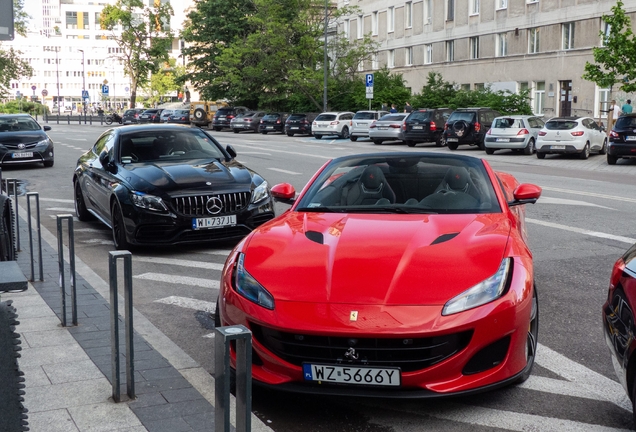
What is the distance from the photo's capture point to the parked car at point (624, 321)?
3.79 meters

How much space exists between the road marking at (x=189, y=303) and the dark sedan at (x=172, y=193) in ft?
7.38

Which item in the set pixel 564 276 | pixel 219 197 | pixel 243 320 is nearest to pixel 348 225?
pixel 243 320

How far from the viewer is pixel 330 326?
422 cm

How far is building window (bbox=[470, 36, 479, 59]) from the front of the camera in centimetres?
5326

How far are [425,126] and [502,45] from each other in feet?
58.4

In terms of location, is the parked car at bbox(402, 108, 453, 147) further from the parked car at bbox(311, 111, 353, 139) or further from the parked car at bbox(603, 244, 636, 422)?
the parked car at bbox(603, 244, 636, 422)

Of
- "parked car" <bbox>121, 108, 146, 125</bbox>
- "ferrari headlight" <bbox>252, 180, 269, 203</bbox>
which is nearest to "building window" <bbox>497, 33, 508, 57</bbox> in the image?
"parked car" <bbox>121, 108, 146, 125</bbox>

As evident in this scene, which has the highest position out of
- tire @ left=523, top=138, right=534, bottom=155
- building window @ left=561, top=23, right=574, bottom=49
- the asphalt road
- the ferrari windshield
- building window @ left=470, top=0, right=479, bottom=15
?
building window @ left=470, top=0, right=479, bottom=15

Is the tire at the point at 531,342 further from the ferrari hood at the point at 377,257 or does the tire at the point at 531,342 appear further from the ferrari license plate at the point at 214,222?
the ferrari license plate at the point at 214,222

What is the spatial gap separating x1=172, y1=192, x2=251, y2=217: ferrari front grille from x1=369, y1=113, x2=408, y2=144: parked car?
2755cm

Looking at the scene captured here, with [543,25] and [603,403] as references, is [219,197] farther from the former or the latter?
[543,25]

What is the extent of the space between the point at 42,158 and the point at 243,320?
19884 mm

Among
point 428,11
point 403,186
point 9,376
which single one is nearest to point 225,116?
point 428,11

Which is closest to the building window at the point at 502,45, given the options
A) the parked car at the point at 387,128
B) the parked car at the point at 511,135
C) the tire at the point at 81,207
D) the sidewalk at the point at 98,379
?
the parked car at the point at 387,128
